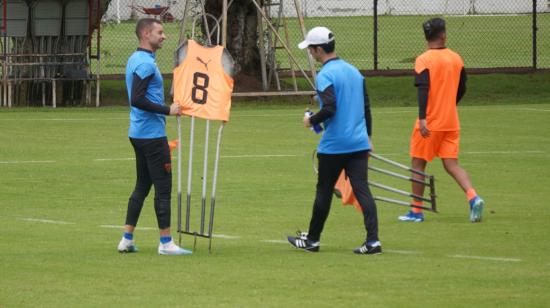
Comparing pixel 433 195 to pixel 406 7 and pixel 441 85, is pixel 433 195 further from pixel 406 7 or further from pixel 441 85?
pixel 406 7

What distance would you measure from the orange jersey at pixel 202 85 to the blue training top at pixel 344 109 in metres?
0.80

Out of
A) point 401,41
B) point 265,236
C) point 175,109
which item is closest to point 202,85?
point 175,109

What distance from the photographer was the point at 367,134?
11539 mm

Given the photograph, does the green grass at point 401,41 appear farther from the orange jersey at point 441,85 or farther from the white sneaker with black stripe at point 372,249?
the white sneaker with black stripe at point 372,249

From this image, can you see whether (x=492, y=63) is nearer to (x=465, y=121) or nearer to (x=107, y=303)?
(x=465, y=121)

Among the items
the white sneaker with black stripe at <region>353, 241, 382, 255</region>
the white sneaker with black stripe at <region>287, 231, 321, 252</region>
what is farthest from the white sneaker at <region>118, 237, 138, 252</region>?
the white sneaker with black stripe at <region>353, 241, 382, 255</region>

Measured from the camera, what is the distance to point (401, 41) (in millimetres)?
47844

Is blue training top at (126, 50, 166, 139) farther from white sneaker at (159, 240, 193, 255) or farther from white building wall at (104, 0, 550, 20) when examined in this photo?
white building wall at (104, 0, 550, 20)

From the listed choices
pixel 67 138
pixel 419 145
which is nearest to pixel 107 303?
pixel 419 145

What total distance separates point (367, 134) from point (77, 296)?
3211 mm

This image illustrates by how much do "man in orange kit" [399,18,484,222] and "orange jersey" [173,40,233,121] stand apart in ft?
9.50

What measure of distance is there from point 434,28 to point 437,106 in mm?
810

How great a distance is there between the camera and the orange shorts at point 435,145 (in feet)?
45.3

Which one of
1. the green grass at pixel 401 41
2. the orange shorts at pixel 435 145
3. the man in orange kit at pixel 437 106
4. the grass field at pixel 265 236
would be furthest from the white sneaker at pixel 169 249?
the green grass at pixel 401 41
